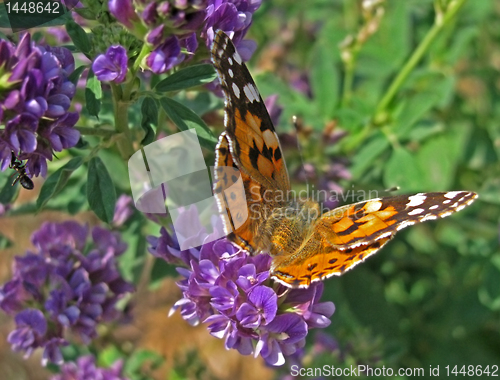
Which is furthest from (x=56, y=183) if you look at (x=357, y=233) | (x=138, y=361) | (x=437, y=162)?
(x=437, y=162)

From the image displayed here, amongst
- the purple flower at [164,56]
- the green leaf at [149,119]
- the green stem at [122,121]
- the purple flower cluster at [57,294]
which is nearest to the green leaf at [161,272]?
the purple flower cluster at [57,294]

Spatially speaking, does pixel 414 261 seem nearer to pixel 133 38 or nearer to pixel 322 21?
pixel 322 21

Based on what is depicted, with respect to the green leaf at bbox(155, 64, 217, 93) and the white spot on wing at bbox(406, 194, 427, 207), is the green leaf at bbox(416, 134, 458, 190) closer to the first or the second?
the white spot on wing at bbox(406, 194, 427, 207)

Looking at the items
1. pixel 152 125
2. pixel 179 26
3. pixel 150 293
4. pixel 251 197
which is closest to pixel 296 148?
pixel 251 197

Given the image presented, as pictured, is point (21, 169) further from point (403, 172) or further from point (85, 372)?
point (403, 172)

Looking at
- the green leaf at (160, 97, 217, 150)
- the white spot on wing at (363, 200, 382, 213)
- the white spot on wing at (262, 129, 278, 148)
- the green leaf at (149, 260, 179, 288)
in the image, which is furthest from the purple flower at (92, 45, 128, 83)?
the green leaf at (149, 260, 179, 288)

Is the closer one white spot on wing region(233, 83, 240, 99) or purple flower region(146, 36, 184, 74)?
purple flower region(146, 36, 184, 74)
